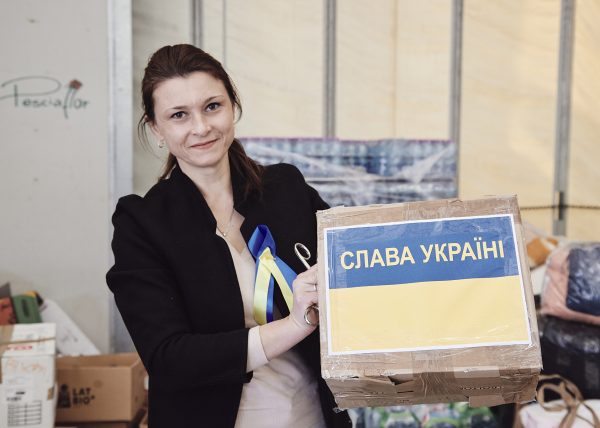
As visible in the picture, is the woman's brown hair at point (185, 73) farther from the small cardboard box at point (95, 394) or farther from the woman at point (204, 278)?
the small cardboard box at point (95, 394)

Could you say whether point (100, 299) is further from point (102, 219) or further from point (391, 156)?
point (391, 156)

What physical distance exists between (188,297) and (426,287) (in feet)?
1.39

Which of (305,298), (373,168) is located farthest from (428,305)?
(373,168)

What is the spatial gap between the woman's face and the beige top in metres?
0.18

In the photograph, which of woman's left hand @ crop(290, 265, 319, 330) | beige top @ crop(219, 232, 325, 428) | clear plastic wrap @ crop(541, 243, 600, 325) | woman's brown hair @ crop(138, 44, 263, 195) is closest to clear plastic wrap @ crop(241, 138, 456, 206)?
clear plastic wrap @ crop(541, 243, 600, 325)

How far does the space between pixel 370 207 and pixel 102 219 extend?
2.14 metres

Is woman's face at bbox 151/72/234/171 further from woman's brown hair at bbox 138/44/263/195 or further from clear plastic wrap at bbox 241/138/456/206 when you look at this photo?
clear plastic wrap at bbox 241/138/456/206

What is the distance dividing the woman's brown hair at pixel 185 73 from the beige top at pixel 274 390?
0.17m

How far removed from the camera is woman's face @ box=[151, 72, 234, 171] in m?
1.23

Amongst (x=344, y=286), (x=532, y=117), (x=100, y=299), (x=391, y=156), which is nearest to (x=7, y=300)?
(x=100, y=299)

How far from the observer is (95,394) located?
8.47ft

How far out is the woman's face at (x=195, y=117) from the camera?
1.23 meters

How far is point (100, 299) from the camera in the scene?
9.96 feet

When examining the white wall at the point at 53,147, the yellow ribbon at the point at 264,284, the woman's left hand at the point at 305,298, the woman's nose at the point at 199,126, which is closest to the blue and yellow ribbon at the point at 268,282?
the yellow ribbon at the point at 264,284
